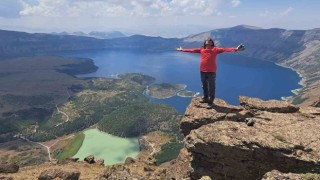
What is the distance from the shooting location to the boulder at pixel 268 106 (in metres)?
41.5

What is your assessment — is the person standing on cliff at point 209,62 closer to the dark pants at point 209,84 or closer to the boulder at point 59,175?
the dark pants at point 209,84

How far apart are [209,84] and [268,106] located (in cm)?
738

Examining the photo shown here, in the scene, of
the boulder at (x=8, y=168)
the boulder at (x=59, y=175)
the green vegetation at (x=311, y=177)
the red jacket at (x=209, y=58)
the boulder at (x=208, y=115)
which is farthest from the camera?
the boulder at (x=8, y=168)

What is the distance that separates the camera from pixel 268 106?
4206cm

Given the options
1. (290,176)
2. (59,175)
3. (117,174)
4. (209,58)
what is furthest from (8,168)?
(290,176)

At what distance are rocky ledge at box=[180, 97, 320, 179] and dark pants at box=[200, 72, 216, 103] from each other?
6234mm

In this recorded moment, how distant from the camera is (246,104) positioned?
1711 inches

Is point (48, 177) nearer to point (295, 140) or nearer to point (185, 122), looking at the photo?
point (185, 122)

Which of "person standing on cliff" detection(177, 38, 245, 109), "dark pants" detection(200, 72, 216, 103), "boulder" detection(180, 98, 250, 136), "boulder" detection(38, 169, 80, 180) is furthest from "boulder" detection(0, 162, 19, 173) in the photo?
"person standing on cliff" detection(177, 38, 245, 109)

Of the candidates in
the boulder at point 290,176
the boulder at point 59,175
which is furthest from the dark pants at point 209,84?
the boulder at point 59,175

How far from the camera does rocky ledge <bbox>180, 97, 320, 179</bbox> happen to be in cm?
2828

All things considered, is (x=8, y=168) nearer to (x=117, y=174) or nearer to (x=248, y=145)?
(x=117, y=174)

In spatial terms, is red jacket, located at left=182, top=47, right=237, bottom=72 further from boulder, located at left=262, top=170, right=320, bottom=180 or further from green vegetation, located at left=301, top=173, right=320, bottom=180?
green vegetation, located at left=301, top=173, right=320, bottom=180

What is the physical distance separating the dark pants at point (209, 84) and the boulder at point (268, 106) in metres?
4.05
